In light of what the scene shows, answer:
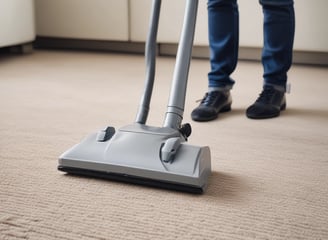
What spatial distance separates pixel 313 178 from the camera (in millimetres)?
849

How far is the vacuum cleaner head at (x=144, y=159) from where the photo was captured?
74 centimetres

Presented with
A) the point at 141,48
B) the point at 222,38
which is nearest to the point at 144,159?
the point at 222,38

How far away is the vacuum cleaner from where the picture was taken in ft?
2.43

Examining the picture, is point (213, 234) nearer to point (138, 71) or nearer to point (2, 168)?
point (2, 168)

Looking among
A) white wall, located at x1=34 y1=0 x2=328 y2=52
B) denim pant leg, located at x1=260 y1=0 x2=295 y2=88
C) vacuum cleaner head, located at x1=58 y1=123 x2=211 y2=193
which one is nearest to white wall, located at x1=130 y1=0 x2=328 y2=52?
white wall, located at x1=34 y1=0 x2=328 y2=52

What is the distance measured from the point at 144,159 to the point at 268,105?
0.63 m

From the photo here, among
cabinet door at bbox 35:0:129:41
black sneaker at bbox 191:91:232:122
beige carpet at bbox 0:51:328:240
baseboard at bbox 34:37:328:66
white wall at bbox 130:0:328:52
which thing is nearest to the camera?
beige carpet at bbox 0:51:328:240

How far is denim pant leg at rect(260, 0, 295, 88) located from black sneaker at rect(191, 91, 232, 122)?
0.41 ft

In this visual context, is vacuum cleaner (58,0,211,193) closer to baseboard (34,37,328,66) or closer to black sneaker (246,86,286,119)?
black sneaker (246,86,286,119)

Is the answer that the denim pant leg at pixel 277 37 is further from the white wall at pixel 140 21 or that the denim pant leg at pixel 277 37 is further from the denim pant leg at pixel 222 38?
the white wall at pixel 140 21

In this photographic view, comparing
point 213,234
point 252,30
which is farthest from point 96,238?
point 252,30

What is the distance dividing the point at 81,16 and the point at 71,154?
75.2 inches

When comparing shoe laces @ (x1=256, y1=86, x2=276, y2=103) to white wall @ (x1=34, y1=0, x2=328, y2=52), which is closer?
shoe laces @ (x1=256, y1=86, x2=276, y2=103)

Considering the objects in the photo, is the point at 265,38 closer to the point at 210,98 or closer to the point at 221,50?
the point at 221,50
